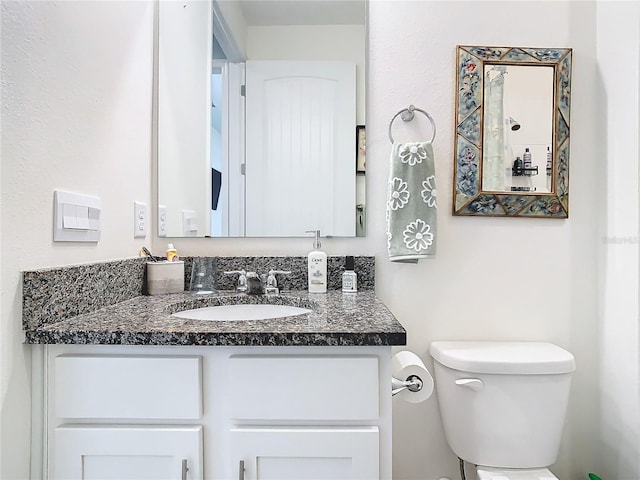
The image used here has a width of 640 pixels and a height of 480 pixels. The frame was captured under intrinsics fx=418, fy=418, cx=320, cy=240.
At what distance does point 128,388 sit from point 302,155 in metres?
0.93

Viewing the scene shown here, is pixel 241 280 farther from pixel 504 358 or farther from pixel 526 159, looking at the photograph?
pixel 526 159

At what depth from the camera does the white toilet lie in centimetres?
121

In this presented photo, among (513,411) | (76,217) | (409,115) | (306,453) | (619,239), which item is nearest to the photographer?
(306,453)

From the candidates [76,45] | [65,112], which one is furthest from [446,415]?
[76,45]

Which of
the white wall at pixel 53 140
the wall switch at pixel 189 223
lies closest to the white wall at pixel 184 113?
the wall switch at pixel 189 223

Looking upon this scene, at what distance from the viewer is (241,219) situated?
4.83ft

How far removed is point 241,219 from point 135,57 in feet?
2.01

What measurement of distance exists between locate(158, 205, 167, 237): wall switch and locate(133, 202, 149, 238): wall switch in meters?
0.06

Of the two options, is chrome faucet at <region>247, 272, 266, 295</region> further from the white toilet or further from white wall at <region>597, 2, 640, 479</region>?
white wall at <region>597, 2, 640, 479</region>

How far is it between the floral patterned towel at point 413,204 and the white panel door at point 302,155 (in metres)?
0.17

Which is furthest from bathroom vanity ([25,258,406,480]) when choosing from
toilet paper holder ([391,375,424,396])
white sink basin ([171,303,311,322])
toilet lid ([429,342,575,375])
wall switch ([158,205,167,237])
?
wall switch ([158,205,167,237])

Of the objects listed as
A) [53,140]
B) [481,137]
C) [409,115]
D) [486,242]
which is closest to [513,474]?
[486,242]

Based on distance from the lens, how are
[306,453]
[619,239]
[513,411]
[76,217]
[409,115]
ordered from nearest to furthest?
[306,453], [76,217], [513,411], [619,239], [409,115]

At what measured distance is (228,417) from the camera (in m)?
0.85
